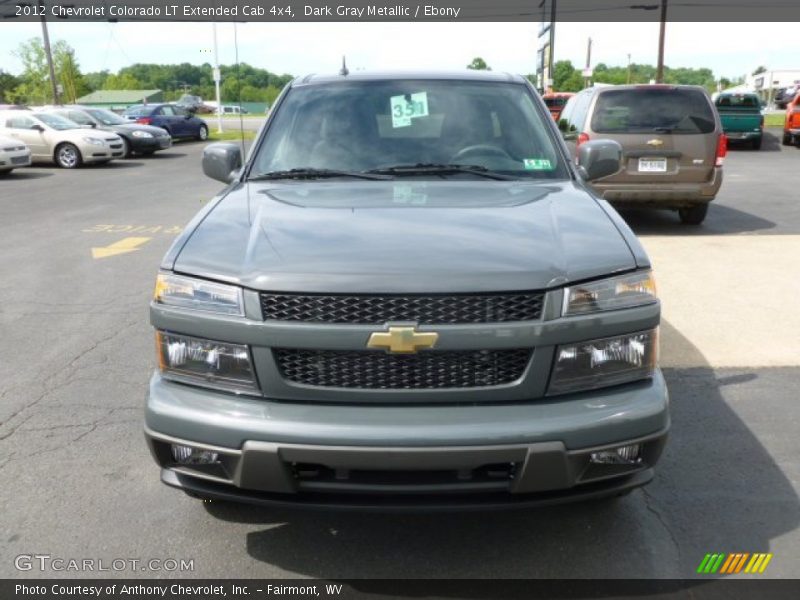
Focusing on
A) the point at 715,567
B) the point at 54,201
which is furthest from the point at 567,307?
the point at 54,201

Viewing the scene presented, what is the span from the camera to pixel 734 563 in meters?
2.88

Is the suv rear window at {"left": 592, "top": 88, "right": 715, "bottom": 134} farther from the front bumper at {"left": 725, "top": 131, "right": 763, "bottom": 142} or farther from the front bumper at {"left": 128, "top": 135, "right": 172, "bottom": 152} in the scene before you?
the front bumper at {"left": 128, "top": 135, "right": 172, "bottom": 152}

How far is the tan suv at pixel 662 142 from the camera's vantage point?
31.1 ft

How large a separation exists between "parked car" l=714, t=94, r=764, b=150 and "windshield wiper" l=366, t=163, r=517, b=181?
22.8 meters

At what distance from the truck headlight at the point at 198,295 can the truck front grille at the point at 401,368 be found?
0.22 m

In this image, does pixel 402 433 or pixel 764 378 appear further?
pixel 764 378

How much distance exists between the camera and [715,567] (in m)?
2.87

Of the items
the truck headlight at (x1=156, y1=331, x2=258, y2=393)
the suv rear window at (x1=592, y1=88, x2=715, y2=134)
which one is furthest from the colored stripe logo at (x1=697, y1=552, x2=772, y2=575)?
the suv rear window at (x1=592, y1=88, x2=715, y2=134)

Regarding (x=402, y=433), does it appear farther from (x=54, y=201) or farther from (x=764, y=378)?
(x=54, y=201)

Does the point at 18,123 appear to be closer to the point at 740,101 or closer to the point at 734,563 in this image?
the point at 740,101

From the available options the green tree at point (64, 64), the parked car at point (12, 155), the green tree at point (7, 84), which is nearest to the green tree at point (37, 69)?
the green tree at point (64, 64)

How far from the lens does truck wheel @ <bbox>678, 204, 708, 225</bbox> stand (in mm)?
10188

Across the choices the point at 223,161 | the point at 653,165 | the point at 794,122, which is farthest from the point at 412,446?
the point at 794,122

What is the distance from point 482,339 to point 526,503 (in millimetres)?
566
